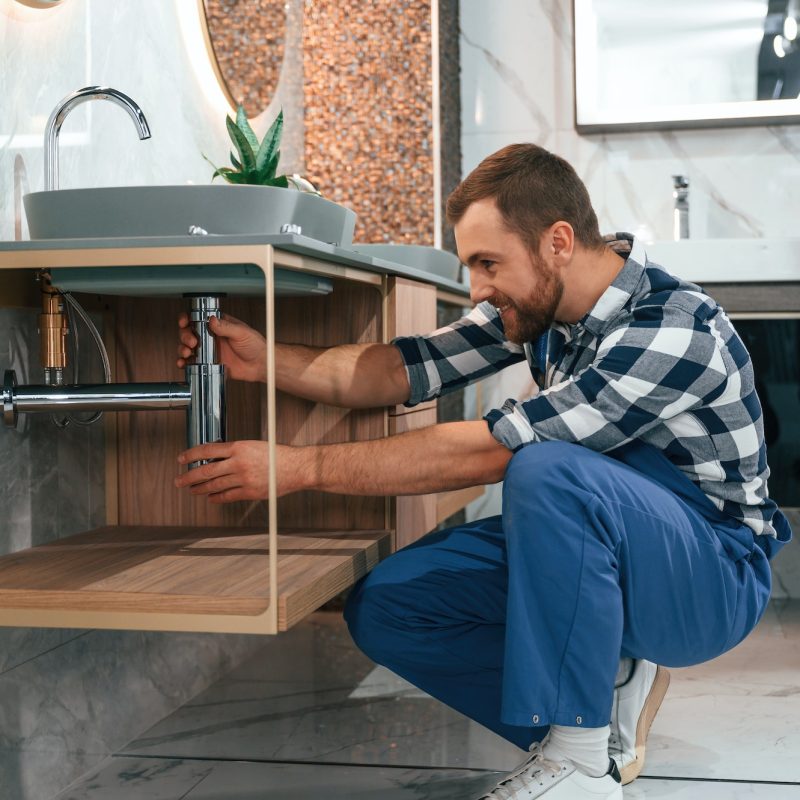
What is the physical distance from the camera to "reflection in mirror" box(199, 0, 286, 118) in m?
2.23

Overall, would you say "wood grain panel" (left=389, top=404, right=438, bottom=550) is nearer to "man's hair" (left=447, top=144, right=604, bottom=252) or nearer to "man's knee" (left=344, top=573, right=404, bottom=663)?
"man's knee" (left=344, top=573, right=404, bottom=663)

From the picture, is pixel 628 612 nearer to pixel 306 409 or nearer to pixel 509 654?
pixel 509 654

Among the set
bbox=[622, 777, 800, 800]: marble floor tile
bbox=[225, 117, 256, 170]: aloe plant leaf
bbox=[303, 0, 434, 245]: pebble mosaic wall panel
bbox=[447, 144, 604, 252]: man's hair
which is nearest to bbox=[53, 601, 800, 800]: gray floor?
bbox=[622, 777, 800, 800]: marble floor tile

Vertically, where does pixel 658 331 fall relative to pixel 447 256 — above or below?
below

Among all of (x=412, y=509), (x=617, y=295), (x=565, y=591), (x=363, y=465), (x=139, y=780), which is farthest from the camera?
(x=412, y=509)

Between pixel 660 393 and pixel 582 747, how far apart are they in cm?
46

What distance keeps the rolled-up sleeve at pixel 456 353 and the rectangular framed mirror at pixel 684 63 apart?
137 centimetres

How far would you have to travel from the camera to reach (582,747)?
1.37 meters

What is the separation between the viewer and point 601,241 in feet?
5.29

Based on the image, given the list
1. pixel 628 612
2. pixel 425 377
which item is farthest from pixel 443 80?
pixel 628 612

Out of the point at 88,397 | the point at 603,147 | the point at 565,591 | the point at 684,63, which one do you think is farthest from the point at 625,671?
the point at 684,63

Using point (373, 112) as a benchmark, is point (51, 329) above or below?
below

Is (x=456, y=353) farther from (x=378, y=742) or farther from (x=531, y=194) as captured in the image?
(x=378, y=742)

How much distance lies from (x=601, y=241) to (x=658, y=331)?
24 cm
